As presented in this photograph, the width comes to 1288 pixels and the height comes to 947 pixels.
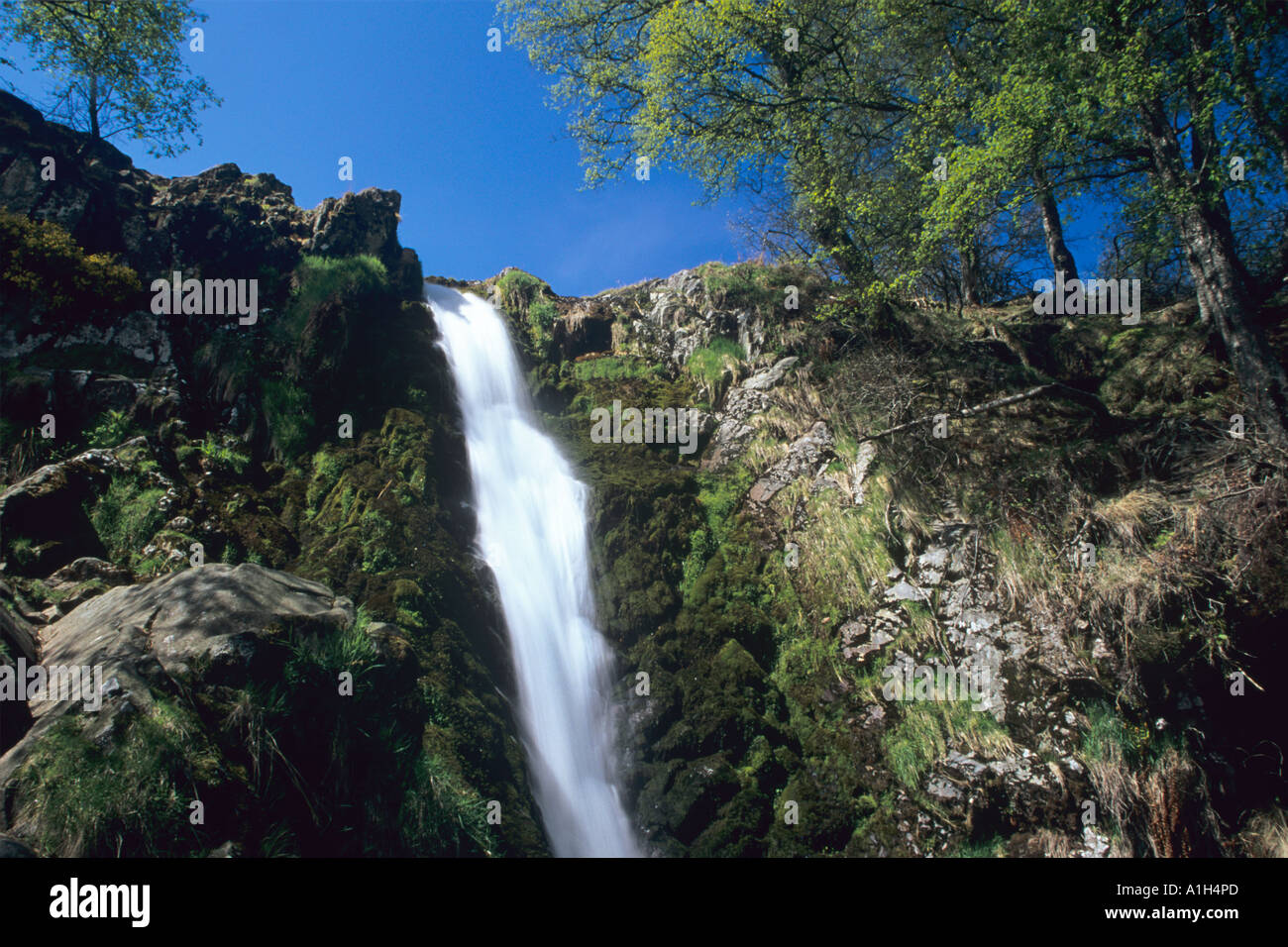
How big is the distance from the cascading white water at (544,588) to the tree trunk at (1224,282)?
29.1 ft

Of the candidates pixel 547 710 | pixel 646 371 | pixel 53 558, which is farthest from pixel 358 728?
pixel 646 371

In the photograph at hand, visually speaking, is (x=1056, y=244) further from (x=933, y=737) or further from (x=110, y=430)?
(x=110, y=430)

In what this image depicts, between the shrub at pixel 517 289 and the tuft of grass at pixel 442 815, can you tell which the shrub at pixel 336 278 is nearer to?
the shrub at pixel 517 289

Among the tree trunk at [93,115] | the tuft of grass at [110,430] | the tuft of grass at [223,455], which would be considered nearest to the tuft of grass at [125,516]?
the tuft of grass at [110,430]

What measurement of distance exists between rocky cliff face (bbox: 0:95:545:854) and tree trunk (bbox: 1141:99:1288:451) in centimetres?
944

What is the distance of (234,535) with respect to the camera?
311 inches

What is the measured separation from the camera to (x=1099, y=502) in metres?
7.61

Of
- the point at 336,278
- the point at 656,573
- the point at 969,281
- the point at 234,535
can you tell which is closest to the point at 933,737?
the point at 656,573

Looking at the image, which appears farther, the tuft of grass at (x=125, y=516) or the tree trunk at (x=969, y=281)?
the tree trunk at (x=969, y=281)

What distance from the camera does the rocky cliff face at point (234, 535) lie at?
4219mm

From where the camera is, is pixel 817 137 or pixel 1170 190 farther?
pixel 817 137

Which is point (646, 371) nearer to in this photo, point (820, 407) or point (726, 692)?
point (820, 407)

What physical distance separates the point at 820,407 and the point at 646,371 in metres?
4.47

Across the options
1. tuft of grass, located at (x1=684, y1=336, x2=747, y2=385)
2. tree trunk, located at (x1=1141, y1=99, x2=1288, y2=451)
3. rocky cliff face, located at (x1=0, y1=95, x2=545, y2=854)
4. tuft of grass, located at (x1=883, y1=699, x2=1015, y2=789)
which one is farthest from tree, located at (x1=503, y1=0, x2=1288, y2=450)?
rocky cliff face, located at (x1=0, y1=95, x2=545, y2=854)
